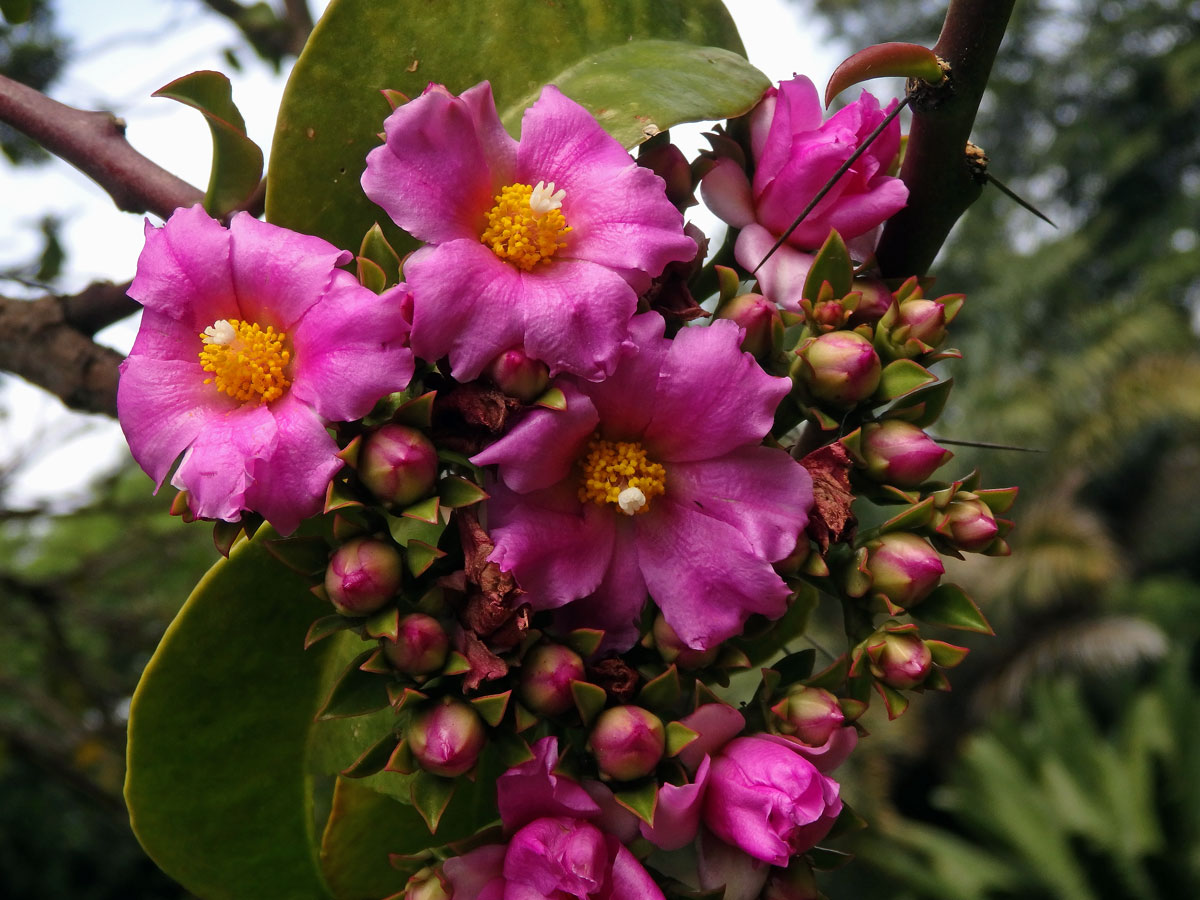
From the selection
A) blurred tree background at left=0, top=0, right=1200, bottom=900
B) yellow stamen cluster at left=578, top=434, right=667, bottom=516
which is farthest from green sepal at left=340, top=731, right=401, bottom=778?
blurred tree background at left=0, top=0, right=1200, bottom=900

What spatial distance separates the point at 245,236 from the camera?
72 cm

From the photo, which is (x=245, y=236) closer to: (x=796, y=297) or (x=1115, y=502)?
(x=796, y=297)

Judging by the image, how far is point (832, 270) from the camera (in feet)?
2.65

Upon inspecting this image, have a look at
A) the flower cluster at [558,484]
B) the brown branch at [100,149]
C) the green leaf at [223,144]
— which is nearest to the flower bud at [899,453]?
the flower cluster at [558,484]

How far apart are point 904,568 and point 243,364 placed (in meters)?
0.49

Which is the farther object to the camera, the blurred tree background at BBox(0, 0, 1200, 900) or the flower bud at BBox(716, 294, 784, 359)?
the blurred tree background at BBox(0, 0, 1200, 900)

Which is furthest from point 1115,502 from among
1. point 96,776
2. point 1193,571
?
point 96,776

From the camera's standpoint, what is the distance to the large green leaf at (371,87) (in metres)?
0.83

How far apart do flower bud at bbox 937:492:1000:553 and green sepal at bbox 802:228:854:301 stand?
7.4 inches

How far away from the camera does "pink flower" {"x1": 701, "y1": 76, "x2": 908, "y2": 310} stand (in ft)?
2.70

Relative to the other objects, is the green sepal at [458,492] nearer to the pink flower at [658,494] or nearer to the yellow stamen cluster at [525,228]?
the pink flower at [658,494]

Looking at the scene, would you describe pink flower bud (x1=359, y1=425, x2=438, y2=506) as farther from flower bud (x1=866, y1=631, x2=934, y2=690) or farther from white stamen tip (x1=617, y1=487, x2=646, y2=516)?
A: flower bud (x1=866, y1=631, x2=934, y2=690)

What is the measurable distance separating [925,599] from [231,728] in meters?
0.55

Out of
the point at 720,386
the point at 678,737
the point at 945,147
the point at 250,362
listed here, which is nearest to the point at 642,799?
the point at 678,737
